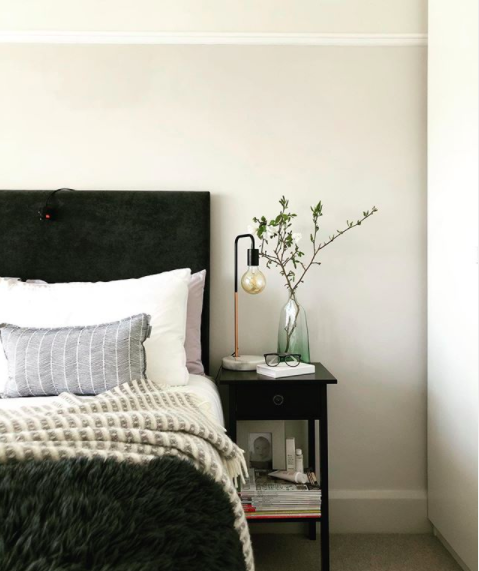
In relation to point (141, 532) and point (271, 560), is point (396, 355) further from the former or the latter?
point (141, 532)

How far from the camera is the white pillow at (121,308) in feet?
7.72

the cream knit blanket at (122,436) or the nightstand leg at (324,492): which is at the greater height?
the cream knit blanket at (122,436)

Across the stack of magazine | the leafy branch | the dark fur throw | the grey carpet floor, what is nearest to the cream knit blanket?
the dark fur throw

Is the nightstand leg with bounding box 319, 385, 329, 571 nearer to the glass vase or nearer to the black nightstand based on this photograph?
the black nightstand

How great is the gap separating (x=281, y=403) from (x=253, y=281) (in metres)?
0.52

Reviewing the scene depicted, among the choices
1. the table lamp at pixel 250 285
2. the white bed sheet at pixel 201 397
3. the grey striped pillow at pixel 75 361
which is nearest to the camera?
the white bed sheet at pixel 201 397

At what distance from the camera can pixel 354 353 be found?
286 cm

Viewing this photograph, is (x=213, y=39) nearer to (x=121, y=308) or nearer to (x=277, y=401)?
(x=121, y=308)

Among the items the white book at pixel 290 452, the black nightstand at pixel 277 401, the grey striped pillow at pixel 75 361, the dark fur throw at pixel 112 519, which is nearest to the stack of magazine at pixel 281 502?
the black nightstand at pixel 277 401

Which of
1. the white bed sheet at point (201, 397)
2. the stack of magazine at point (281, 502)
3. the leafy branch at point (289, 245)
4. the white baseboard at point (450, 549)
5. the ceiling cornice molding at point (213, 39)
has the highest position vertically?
the ceiling cornice molding at point (213, 39)

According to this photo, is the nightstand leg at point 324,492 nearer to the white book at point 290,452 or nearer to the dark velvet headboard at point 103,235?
the white book at point 290,452

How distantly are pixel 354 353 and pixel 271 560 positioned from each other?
38.3 inches

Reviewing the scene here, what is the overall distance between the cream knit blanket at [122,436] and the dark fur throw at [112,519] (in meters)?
0.12

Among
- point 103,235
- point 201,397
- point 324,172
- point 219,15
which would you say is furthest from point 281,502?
point 219,15
